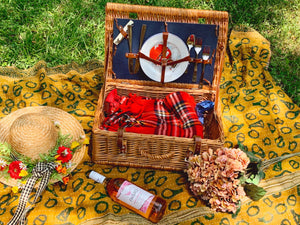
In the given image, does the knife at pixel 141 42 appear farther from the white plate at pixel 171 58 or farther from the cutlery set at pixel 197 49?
the cutlery set at pixel 197 49

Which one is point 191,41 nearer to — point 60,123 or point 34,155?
point 60,123

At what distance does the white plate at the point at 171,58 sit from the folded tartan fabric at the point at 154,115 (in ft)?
0.48

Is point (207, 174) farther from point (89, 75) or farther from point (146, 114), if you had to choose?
point (89, 75)

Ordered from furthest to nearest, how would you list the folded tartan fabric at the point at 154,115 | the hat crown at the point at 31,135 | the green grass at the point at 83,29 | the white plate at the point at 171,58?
the green grass at the point at 83,29 < the white plate at the point at 171,58 < the folded tartan fabric at the point at 154,115 < the hat crown at the point at 31,135

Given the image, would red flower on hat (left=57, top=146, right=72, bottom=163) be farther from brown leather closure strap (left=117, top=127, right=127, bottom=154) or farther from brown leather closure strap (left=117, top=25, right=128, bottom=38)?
brown leather closure strap (left=117, top=25, right=128, bottom=38)

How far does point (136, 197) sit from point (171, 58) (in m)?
0.91

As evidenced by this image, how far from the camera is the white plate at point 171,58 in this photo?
192cm

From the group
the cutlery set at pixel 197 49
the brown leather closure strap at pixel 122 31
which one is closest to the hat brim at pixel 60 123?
the brown leather closure strap at pixel 122 31

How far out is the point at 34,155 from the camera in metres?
1.63

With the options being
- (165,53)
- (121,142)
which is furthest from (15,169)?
(165,53)

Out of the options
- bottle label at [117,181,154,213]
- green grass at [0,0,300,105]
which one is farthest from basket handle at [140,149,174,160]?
green grass at [0,0,300,105]

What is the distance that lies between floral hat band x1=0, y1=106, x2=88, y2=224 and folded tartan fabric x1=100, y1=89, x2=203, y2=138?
10.7 inches

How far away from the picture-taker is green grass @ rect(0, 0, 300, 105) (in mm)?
2482

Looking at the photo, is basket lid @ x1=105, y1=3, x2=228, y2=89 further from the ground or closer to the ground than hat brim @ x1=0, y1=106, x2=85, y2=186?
further from the ground
